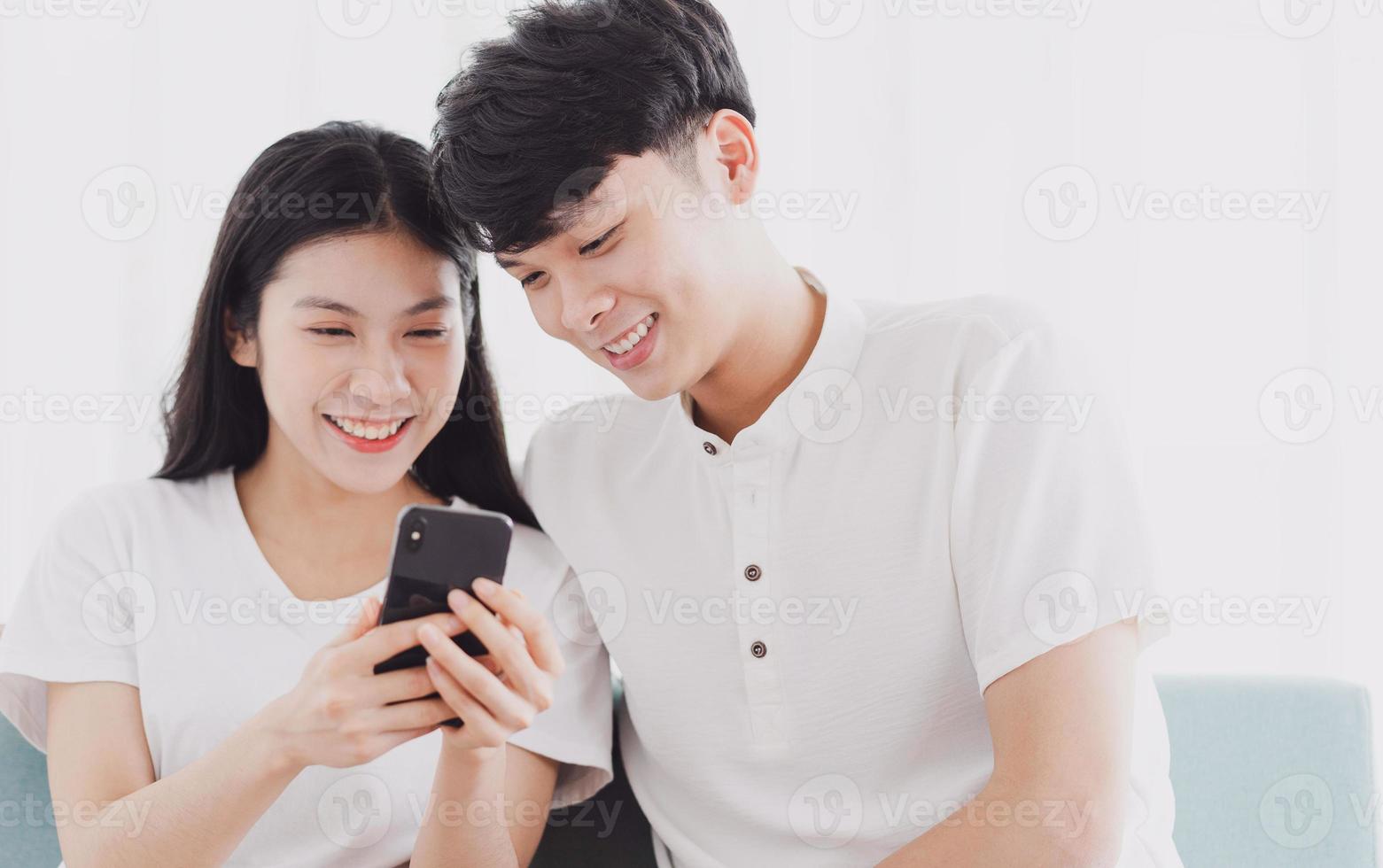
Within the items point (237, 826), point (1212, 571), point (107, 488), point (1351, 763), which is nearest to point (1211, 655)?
point (1212, 571)

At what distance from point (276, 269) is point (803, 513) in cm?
71

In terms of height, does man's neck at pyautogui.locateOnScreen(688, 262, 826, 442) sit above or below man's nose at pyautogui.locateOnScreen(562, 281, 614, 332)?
below

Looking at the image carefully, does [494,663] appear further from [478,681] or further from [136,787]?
[136,787]

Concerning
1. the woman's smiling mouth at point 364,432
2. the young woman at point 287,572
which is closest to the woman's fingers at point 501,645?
the young woman at point 287,572

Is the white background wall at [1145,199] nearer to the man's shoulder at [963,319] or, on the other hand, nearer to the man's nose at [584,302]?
the man's shoulder at [963,319]

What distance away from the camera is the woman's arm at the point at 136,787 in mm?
1220

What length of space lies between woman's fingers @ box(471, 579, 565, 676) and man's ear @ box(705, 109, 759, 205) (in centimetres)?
55

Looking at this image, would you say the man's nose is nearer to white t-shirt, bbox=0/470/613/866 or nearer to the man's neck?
the man's neck

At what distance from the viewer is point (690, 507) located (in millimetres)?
1445

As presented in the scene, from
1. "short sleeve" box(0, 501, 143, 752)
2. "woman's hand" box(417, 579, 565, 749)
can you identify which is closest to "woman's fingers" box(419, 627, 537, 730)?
"woman's hand" box(417, 579, 565, 749)

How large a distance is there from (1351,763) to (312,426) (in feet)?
4.79

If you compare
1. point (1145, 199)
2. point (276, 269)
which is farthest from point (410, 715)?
point (1145, 199)

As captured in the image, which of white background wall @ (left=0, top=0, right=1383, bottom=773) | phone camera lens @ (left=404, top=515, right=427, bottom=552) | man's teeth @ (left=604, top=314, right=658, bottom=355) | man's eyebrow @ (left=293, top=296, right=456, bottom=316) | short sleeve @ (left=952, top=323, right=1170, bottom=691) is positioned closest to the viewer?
phone camera lens @ (left=404, top=515, right=427, bottom=552)

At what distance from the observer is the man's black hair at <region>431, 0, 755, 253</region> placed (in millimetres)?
1228
